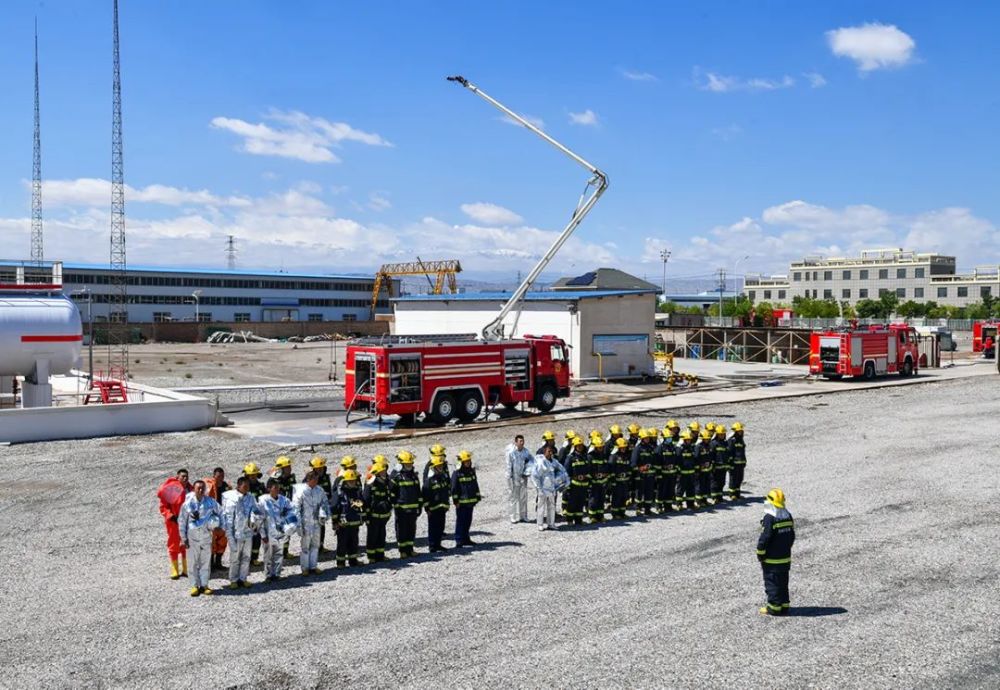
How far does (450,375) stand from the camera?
30.1 m

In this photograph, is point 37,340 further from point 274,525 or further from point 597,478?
point 597,478

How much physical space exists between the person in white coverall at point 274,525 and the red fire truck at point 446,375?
14.9 metres

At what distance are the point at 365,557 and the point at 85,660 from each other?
5.17m

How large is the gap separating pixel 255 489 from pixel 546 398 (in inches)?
780

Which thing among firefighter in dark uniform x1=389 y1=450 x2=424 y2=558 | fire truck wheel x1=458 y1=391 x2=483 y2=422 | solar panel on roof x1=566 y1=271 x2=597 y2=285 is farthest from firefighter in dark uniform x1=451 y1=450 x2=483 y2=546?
solar panel on roof x1=566 y1=271 x2=597 y2=285

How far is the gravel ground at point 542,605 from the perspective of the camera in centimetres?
1023

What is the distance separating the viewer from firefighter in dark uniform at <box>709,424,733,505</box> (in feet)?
61.7

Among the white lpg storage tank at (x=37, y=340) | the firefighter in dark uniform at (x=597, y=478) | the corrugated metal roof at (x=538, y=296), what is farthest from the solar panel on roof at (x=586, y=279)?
the firefighter in dark uniform at (x=597, y=478)

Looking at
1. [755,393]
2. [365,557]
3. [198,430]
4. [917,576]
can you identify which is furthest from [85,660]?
[755,393]

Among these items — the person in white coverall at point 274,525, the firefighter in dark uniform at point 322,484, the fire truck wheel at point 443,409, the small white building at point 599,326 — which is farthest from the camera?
the small white building at point 599,326

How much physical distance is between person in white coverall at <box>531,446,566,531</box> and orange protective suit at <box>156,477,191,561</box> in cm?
619

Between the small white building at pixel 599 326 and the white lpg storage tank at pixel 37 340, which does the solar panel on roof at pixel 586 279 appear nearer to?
the small white building at pixel 599 326

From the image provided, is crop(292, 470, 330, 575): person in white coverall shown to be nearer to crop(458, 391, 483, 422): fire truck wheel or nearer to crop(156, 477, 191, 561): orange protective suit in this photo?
crop(156, 477, 191, 561): orange protective suit

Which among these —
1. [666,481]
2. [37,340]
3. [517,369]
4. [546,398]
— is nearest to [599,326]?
[546,398]
